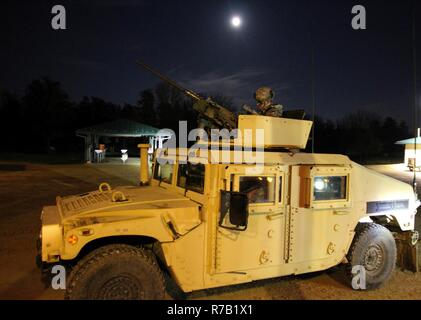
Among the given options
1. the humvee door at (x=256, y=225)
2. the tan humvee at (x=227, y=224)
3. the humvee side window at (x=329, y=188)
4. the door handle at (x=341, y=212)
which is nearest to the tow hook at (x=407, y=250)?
the tan humvee at (x=227, y=224)

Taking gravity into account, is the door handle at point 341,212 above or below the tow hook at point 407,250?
above

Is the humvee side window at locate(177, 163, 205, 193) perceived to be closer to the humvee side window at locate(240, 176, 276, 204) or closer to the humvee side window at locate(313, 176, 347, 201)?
the humvee side window at locate(240, 176, 276, 204)

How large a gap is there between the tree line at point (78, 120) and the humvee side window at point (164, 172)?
3748cm

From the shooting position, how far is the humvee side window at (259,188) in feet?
13.3

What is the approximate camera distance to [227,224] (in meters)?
3.88

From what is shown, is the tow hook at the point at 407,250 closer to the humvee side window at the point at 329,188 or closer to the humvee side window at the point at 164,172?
the humvee side window at the point at 329,188

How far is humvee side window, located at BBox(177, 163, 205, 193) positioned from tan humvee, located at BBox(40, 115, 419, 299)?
12 mm

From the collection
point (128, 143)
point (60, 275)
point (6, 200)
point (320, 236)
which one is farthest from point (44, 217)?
point (128, 143)

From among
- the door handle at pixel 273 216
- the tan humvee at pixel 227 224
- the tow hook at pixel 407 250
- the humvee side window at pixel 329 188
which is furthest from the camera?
the tow hook at pixel 407 250

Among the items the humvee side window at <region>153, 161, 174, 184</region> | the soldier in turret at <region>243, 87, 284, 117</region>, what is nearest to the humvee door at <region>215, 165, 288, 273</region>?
the soldier in turret at <region>243, 87, 284, 117</region>

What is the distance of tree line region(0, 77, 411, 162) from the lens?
48031mm

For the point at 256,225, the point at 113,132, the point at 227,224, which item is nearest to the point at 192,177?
the point at 227,224

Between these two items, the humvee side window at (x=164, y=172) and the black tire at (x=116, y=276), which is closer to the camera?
the black tire at (x=116, y=276)
